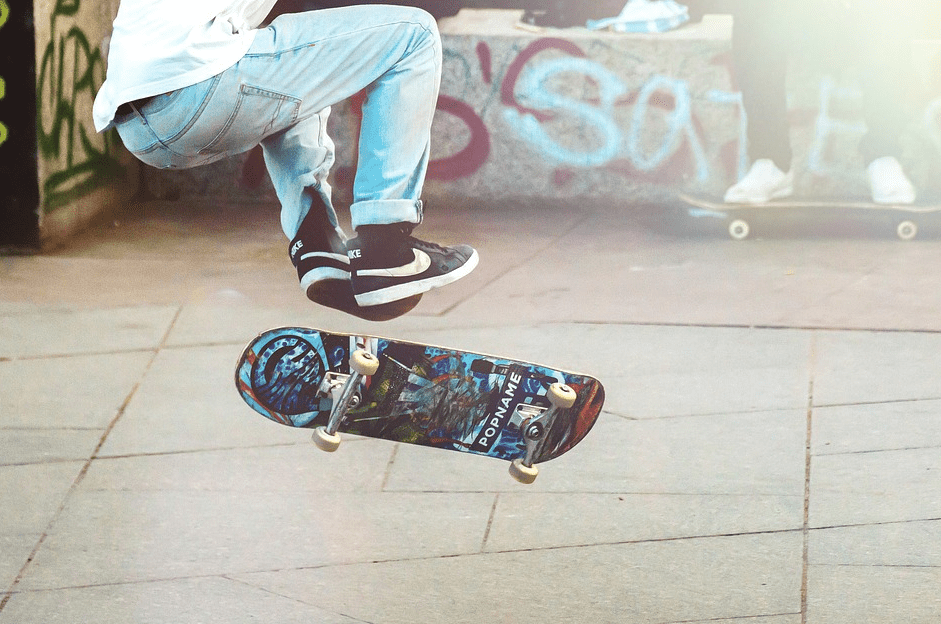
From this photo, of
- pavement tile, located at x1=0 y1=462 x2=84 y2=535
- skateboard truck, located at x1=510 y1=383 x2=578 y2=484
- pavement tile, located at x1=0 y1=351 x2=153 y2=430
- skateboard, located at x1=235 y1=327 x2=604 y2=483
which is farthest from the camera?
pavement tile, located at x1=0 y1=351 x2=153 y2=430

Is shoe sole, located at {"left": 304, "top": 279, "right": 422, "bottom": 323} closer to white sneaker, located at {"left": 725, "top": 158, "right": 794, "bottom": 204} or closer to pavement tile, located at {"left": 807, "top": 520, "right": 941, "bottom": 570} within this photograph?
pavement tile, located at {"left": 807, "top": 520, "right": 941, "bottom": 570}

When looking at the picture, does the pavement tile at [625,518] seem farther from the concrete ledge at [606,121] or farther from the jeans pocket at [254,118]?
the concrete ledge at [606,121]

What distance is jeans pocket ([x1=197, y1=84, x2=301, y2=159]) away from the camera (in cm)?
292

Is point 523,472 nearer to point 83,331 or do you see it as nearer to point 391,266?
point 391,266

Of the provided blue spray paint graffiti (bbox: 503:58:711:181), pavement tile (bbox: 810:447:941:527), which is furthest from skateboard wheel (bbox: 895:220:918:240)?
pavement tile (bbox: 810:447:941:527)

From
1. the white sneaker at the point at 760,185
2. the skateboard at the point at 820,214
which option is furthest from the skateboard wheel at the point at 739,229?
the white sneaker at the point at 760,185

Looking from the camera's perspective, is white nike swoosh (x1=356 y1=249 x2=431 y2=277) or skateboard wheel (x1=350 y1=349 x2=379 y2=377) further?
skateboard wheel (x1=350 y1=349 x2=379 y2=377)

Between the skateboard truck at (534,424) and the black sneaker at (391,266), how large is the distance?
17.1 inches

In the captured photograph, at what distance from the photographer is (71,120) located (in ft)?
27.2

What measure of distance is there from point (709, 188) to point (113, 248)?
4186 millimetres

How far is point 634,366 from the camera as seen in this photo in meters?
5.98

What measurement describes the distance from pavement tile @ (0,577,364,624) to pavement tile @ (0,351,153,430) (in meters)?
1.40

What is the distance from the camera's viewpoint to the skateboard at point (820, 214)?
26.5 feet

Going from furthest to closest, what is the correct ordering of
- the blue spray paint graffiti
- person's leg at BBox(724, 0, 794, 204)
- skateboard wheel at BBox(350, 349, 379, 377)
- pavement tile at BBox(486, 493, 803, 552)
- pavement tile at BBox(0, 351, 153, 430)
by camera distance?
the blue spray paint graffiti → person's leg at BBox(724, 0, 794, 204) → pavement tile at BBox(0, 351, 153, 430) → pavement tile at BBox(486, 493, 803, 552) → skateboard wheel at BBox(350, 349, 379, 377)
